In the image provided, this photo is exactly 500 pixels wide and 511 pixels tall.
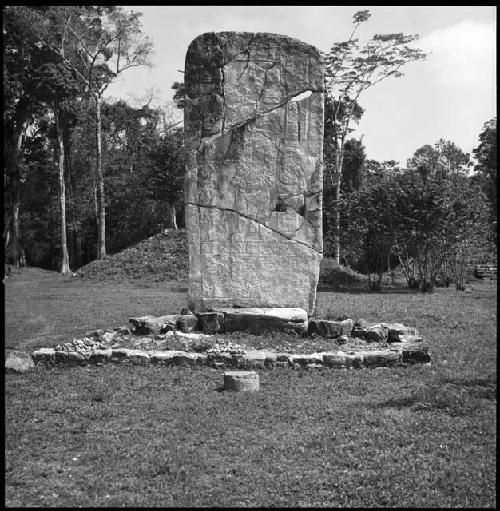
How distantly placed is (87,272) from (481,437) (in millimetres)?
25883

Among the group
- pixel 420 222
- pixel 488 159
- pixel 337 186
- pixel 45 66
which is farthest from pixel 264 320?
pixel 488 159

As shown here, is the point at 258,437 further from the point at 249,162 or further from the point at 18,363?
the point at 249,162

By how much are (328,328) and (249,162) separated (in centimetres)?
365

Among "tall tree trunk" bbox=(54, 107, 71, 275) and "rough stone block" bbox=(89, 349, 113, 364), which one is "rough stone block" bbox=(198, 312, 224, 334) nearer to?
"rough stone block" bbox=(89, 349, 113, 364)

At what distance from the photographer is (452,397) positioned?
26.8 ft

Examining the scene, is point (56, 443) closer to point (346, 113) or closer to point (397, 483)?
point (397, 483)

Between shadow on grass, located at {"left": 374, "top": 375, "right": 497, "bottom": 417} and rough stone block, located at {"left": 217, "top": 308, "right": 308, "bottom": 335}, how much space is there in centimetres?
335

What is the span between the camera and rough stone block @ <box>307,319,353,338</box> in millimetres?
11906

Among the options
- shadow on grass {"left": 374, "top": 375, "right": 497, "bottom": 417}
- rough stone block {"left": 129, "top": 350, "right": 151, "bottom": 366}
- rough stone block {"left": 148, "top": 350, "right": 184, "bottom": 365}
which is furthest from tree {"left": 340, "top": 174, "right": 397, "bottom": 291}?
rough stone block {"left": 129, "top": 350, "right": 151, "bottom": 366}

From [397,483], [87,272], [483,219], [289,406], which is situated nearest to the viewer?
[397,483]

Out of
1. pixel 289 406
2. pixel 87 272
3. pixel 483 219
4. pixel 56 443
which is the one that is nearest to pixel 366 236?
pixel 483 219

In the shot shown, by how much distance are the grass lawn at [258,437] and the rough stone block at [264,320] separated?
2.17 metres

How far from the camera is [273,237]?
12.7 metres

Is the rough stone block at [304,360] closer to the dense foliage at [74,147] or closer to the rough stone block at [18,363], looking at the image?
the rough stone block at [18,363]
